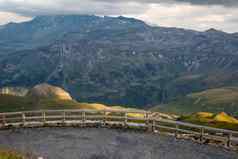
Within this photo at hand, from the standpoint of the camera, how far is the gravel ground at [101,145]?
78.9ft

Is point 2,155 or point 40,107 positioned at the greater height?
point 2,155

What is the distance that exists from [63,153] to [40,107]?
174 m

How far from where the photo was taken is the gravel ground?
24.0 meters

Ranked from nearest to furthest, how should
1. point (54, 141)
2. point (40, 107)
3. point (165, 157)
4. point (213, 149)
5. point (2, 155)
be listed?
1. point (2, 155)
2. point (165, 157)
3. point (213, 149)
4. point (54, 141)
5. point (40, 107)

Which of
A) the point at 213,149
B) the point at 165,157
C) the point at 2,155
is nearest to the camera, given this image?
the point at 2,155

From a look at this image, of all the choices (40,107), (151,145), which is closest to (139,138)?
(151,145)

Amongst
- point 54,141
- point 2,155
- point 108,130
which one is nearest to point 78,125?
point 108,130

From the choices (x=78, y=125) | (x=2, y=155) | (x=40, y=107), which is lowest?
(x=40, y=107)

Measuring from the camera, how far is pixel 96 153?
24469 millimetres

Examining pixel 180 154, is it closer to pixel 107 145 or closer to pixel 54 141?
pixel 107 145

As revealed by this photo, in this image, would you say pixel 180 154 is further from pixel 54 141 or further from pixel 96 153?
pixel 54 141

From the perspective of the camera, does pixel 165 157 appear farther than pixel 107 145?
No

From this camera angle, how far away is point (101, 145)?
1049 inches

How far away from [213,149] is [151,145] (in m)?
4.27
